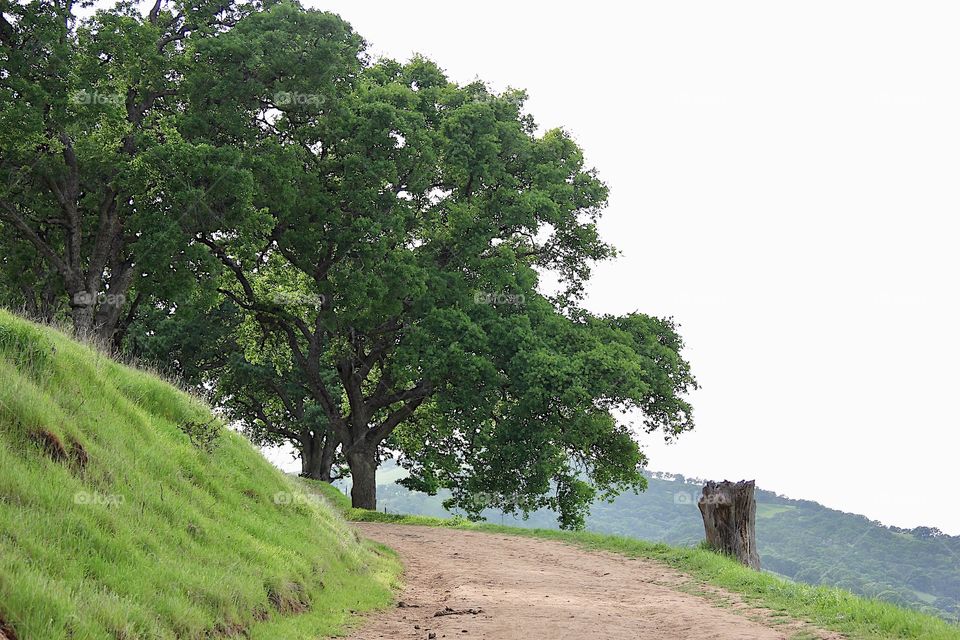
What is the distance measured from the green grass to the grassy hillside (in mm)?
6364

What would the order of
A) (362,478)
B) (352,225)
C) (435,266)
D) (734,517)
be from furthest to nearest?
(362,478) < (435,266) < (352,225) < (734,517)

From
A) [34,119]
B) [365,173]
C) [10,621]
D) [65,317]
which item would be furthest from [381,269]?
[10,621]

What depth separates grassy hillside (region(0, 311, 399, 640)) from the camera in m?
6.93

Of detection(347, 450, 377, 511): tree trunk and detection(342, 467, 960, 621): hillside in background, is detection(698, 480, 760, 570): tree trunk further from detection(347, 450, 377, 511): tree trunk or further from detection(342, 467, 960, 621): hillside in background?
detection(342, 467, 960, 621): hillside in background

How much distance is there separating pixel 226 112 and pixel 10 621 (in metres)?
23.2

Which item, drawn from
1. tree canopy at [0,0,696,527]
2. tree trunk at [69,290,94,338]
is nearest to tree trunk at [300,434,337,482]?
tree canopy at [0,0,696,527]

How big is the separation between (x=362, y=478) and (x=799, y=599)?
76.0 feet

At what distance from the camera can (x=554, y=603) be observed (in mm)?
12062

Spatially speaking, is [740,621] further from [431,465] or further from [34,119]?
[431,465]

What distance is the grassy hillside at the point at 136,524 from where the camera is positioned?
6932mm

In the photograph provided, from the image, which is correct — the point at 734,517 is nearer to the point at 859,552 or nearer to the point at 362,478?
the point at 362,478

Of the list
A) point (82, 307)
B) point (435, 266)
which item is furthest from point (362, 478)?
point (82, 307)

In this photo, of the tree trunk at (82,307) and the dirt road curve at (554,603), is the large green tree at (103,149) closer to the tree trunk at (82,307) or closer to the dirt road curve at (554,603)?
the tree trunk at (82,307)

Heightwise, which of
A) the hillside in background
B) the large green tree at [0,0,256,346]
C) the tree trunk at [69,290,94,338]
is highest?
the large green tree at [0,0,256,346]
